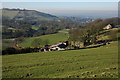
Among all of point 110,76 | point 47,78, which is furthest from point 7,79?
point 110,76

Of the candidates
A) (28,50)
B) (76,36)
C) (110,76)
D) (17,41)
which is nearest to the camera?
(110,76)

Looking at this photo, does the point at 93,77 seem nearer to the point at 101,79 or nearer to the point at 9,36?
the point at 101,79

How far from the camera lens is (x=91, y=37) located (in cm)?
5709

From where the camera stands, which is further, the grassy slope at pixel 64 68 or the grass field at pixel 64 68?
the grassy slope at pixel 64 68

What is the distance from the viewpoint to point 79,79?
873 centimetres

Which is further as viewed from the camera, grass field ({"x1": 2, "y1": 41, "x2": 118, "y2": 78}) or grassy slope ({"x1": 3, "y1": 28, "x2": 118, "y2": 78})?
grassy slope ({"x1": 3, "y1": 28, "x2": 118, "y2": 78})

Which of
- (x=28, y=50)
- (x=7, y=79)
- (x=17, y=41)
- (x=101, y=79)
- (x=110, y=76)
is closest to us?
(x=101, y=79)

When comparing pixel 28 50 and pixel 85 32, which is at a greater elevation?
pixel 85 32

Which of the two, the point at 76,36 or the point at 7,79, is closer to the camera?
the point at 7,79

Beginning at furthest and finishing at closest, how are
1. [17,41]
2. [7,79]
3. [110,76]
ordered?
[17,41], [7,79], [110,76]

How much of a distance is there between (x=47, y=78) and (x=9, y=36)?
87.6 meters

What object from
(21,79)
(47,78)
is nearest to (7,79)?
(21,79)

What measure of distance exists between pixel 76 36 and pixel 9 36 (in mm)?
53163

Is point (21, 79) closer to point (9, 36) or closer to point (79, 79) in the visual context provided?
point (79, 79)
